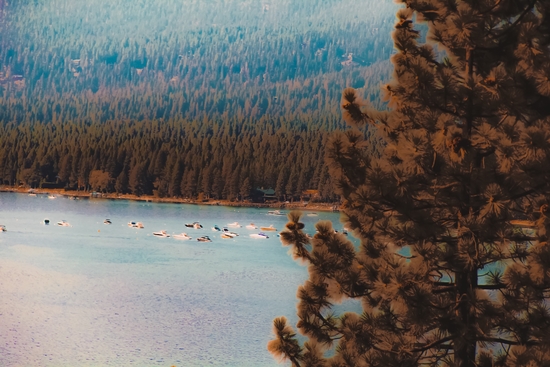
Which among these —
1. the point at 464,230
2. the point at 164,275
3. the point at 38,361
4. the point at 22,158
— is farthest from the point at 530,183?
the point at 22,158

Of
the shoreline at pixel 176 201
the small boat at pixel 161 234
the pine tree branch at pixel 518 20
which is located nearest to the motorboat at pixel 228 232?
the small boat at pixel 161 234

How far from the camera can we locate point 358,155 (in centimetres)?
855

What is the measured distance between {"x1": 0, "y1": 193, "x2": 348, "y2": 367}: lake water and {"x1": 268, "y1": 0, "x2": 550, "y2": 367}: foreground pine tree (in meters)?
18.2

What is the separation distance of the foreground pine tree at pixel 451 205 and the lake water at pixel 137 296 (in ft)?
59.7

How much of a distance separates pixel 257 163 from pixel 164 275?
78645 millimetres

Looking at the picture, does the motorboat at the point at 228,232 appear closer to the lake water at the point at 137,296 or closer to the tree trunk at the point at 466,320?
the lake water at the point at 137,296

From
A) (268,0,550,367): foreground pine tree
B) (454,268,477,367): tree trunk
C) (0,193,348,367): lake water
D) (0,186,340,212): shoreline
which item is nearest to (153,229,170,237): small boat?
(0,193,348,367): lake water

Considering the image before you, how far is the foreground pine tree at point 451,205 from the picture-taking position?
8016 millimetres

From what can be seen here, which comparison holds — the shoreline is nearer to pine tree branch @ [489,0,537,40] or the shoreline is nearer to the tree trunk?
pine tree branch @ [489,0,537,40]

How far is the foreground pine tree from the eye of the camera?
8016mm

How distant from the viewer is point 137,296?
39906 mm

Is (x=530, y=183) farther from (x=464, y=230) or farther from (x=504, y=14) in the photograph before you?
(x=504, y=14)

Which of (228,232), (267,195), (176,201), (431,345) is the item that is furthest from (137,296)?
(267,195)

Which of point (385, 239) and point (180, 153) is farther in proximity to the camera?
point (180, 153)
